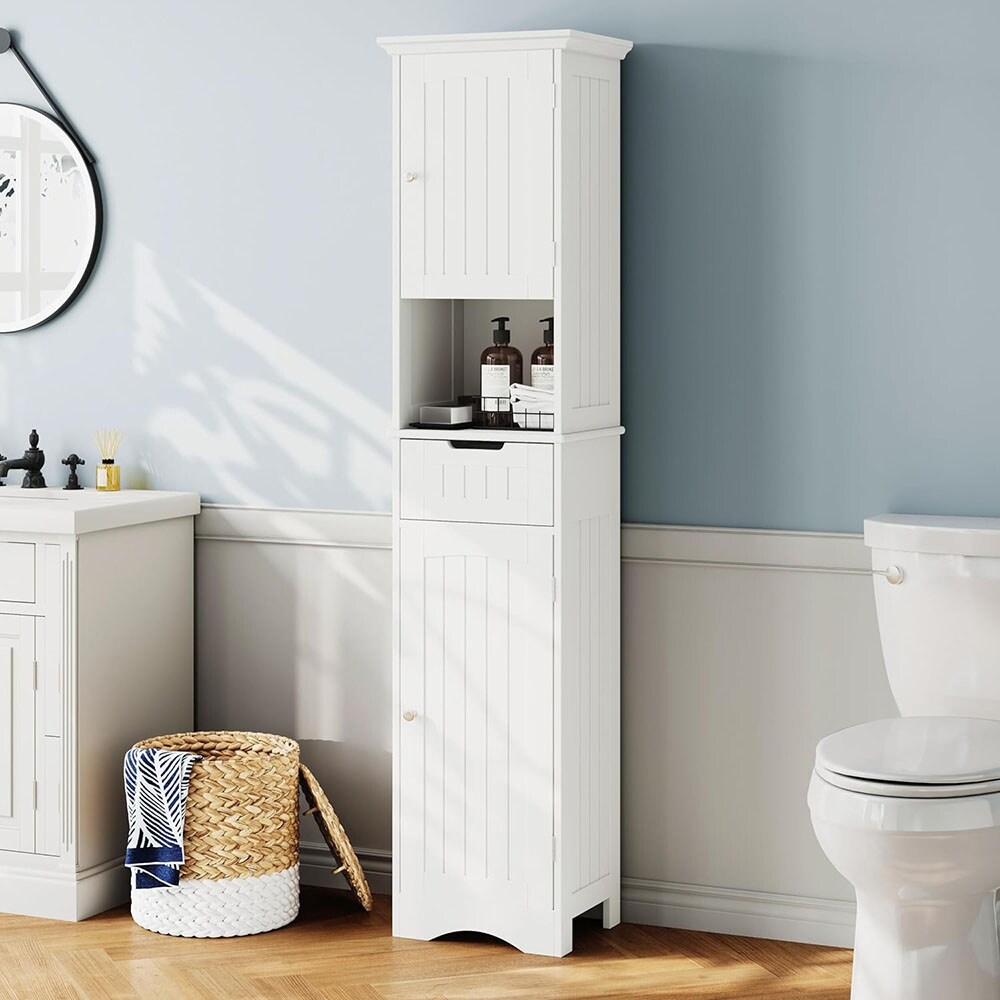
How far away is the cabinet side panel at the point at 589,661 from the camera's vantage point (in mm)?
2900

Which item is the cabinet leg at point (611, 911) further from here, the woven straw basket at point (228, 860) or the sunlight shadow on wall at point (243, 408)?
the sunlight shadow on wall at point (243, 408)

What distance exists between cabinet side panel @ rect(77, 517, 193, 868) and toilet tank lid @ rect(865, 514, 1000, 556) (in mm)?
1520

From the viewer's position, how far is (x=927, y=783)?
7.58ft

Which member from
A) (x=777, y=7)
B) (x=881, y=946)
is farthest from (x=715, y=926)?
(x=777, y=7)

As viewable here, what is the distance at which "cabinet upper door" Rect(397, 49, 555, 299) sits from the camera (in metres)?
2.83

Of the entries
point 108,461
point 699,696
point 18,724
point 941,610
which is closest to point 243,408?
point 108,461

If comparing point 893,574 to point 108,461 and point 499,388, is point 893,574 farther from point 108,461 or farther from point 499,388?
point 108,461

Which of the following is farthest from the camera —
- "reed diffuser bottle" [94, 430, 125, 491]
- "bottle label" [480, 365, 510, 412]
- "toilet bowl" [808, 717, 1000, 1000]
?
"reed diffuser bottle" [94, 430, 125, 491]

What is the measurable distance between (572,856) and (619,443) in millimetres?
819

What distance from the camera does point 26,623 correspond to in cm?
315

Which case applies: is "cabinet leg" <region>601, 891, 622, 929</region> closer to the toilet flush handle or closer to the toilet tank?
the toilet tank

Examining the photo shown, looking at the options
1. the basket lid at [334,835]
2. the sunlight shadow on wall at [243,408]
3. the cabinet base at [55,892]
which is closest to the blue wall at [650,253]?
the sunlight shadow on wall at [243,408]

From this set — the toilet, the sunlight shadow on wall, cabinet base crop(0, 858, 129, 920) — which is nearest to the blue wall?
the sunlight shadow on wall

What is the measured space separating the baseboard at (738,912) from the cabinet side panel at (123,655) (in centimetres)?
109
